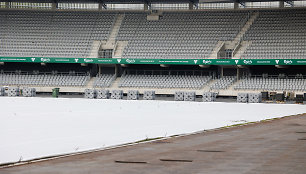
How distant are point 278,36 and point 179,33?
478 inches

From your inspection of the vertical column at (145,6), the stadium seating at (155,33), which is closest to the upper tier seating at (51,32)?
the stadium seating at (155,33)

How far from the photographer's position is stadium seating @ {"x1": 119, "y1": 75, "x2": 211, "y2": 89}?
60.4 m

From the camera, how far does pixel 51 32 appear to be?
224ft

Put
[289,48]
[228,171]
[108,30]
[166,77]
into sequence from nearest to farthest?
[228,171] < [289,48] < [166,77] < [108,30]

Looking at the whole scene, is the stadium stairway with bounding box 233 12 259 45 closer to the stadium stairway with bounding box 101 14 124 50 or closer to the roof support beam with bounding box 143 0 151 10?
the roof support beam with bounding box 143 0 151 10

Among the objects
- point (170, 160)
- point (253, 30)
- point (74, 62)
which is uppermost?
point (253, 30)

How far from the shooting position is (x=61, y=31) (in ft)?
224

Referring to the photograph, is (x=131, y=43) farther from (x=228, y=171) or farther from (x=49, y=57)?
(x=228, y=171)

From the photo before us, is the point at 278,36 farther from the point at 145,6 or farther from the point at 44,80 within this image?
the point at 44,80

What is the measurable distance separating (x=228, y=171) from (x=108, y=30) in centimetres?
5866

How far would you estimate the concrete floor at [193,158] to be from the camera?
9984 millimetres

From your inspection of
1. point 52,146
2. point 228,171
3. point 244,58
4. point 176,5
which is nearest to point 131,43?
point 176,5

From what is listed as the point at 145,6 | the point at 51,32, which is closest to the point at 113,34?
the point at 145,6

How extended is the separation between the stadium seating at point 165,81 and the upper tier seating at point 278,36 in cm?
607
